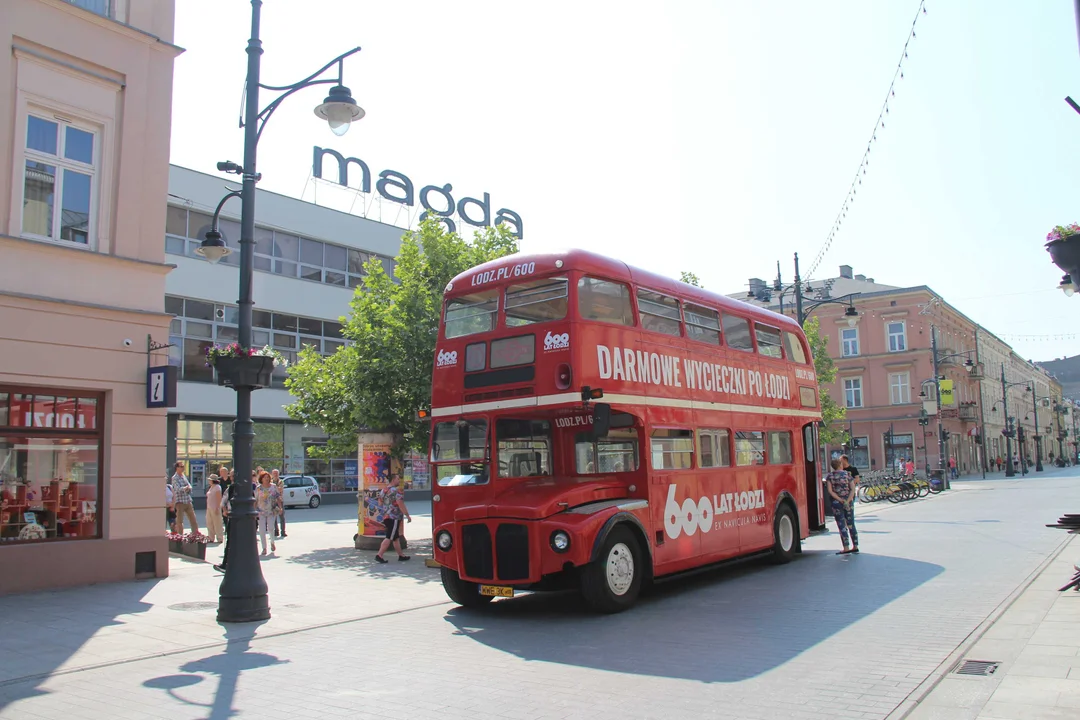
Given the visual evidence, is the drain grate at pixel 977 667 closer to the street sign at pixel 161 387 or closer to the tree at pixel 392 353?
the street sign at pixel 161 387

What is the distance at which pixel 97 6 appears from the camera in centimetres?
1366

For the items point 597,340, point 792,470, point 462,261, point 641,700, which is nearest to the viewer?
point 641,700

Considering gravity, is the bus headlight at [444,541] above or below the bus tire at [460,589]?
above

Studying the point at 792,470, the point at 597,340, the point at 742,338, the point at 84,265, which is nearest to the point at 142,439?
the point at 84,265

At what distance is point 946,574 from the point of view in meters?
12.2

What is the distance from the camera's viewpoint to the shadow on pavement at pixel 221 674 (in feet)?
21.2

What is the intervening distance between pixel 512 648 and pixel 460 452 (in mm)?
3206

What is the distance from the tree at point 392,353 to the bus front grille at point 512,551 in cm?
794

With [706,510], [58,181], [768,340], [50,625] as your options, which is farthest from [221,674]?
[768,340]

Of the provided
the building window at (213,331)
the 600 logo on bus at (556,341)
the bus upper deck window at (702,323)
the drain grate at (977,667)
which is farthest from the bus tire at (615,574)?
the building window at (213,331)

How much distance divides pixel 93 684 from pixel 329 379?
467 inches

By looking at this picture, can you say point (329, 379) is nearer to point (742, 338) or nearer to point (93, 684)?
point (742, 338)

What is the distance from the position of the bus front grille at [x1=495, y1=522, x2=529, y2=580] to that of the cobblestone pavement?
0.58 meters

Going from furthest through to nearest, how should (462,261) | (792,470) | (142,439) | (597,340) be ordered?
(462,261), (792,470), (142,439), (597,340)
